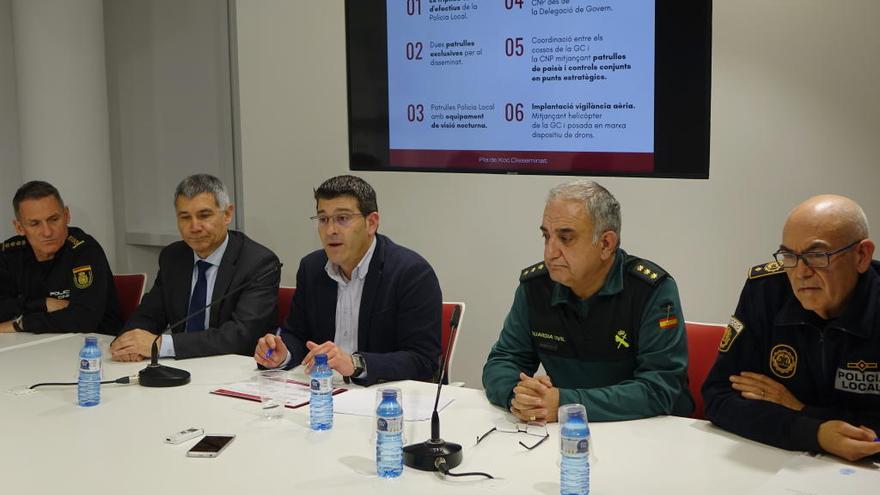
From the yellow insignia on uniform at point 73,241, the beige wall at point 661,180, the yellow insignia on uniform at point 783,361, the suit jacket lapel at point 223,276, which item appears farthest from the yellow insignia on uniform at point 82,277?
the yellow insignia on uniform at point 783,361

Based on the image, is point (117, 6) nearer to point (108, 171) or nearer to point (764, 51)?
point (108, 171)

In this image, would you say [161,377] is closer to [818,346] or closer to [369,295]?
[369,295]

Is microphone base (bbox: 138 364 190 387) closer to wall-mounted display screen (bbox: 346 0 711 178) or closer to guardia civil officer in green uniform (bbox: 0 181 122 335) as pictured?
guardia civil officer in green uniform (bbox: 0 181 122 335)

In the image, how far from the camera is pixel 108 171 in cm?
549

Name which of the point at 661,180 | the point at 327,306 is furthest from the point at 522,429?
the point at 661,180

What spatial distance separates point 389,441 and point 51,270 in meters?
2.69

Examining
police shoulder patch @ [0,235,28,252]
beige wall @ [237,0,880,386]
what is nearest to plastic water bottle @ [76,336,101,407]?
police shoulder patch @ [0,235,28,252]

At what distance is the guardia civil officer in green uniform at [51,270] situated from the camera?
4.11 metres

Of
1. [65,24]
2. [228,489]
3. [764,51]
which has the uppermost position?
[65,24]

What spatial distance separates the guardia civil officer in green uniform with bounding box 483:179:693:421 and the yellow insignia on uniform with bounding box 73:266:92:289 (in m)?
2.12

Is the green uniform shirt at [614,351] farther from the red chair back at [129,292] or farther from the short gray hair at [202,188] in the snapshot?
the red chair back at [129,292]

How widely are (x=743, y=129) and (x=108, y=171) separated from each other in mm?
3617

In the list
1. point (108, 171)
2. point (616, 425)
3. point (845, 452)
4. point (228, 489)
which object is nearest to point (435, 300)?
point (616, 425)

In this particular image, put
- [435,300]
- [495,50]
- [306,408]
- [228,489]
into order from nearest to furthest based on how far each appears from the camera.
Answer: [228,489] → [306,408] → [435,300] → [495,50]
